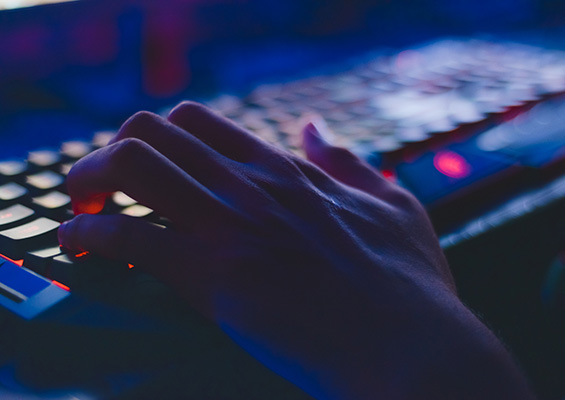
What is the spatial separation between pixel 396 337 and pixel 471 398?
7 centimetres

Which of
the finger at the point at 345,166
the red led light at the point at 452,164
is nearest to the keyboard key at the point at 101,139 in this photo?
the finger at the point at 345,166

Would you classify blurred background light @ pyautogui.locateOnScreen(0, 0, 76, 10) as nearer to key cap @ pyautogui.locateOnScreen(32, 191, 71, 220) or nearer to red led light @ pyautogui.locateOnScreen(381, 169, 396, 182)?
key cap @ pyautogui.locateOnScreen(32, 191, 71, 220)

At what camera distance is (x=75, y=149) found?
1.70ft

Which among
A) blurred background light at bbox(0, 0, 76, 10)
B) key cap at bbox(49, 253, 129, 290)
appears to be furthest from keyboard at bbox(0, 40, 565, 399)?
blurred background light at bbox(0, 0, 76, 10)

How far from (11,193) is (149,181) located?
136mm

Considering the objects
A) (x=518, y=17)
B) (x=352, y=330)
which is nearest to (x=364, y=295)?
(x=352, y=330)

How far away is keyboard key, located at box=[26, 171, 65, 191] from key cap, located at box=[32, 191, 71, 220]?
0.03 ft

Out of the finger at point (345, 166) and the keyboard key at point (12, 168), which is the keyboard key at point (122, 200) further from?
the finger at point (345, 166)

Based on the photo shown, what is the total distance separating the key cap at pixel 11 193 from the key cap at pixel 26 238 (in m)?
0.04

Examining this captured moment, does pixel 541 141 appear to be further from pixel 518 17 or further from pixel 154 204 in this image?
pixel 518 17

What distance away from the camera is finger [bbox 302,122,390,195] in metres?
0.53

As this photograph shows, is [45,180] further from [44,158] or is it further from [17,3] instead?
[17,3]

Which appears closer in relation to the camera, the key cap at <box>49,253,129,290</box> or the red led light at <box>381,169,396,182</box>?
the key cap at <box>49,253,129,290</box>

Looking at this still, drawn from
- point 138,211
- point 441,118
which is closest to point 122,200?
point 138,211
